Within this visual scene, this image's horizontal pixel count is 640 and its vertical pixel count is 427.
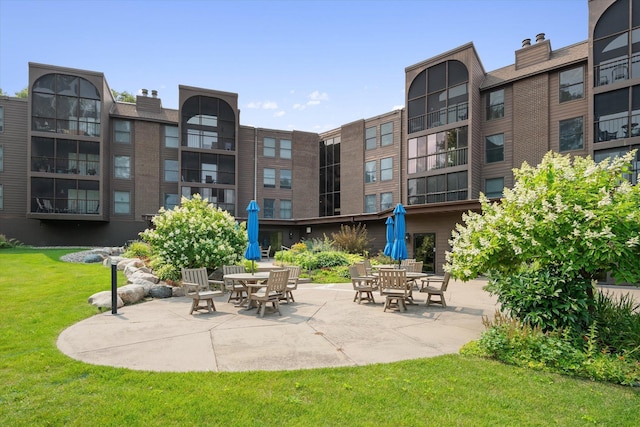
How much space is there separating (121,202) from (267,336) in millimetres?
28300

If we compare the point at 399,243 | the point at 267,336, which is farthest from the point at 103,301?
the point at 399,243

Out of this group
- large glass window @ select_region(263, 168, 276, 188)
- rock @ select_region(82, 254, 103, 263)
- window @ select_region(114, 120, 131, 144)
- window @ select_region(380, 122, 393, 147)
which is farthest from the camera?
large glass window @ select_region(263, 168, 276, 188)

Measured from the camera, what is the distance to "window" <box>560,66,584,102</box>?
1977 centimetres

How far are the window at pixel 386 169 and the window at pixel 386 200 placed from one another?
1311mm

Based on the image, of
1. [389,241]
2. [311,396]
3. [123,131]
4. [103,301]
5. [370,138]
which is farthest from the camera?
[370,138]

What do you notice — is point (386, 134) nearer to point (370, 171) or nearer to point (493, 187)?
point (370, 171)

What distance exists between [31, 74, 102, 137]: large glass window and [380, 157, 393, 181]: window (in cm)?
2284

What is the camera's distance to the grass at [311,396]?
3566 millimetres

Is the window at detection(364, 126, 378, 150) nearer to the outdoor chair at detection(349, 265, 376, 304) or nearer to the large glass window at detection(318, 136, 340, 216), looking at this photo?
the large glass window at detection(318, 136, 340, 216)

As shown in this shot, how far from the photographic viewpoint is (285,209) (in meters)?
34.8

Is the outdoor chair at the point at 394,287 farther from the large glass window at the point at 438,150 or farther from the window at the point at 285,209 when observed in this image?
the window at the point at 285,209

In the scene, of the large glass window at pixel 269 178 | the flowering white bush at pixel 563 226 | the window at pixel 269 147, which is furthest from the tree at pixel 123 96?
the flowering white bush at pixel 563 226

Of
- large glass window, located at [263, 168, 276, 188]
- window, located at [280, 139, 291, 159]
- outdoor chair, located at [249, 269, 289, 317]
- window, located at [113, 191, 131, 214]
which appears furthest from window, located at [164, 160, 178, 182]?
outdoor chair, located at [249, 269, 289, 317]

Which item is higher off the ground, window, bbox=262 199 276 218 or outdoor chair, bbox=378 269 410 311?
window, bbox=262 199 276 218
